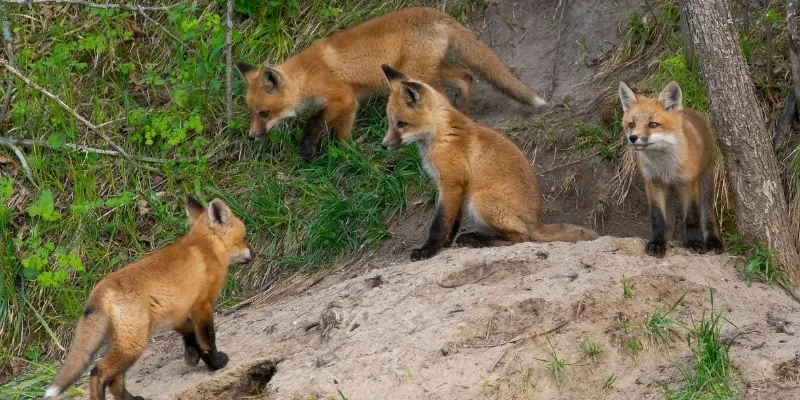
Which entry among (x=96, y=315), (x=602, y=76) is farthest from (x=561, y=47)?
(x=96, y=315)

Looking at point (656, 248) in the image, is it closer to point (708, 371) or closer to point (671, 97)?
point (671, 97)

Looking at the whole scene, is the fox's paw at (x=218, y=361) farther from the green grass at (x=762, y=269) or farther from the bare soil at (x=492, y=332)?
the green grass at (x=762, y=269)

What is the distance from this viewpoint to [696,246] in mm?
6812

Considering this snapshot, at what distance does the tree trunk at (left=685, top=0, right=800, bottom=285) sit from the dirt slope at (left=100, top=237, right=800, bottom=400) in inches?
13.8

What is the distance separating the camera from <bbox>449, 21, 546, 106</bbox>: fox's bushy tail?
29.0 ft

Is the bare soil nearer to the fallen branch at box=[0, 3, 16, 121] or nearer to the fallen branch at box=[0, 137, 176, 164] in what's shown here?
the fallen branch at box=[0, 137, 176, 164]

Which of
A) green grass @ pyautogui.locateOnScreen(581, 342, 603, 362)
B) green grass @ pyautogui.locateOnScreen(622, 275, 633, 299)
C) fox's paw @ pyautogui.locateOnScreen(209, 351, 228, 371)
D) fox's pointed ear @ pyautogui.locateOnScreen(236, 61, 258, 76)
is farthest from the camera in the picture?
fox's pointed ear @ pyautogui.locateOnScreen(236, 61, 258, 76)

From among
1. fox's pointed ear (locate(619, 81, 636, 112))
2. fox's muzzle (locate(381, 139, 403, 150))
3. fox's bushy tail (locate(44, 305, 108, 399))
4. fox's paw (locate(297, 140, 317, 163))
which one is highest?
fox's pointed ear (locate(619, 81, 636, 112))

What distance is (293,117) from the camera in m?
9.36

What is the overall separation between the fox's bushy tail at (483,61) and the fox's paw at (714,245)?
2.41 metres

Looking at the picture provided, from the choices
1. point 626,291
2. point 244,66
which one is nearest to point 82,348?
point 626,291

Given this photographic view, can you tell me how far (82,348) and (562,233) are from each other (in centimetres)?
344

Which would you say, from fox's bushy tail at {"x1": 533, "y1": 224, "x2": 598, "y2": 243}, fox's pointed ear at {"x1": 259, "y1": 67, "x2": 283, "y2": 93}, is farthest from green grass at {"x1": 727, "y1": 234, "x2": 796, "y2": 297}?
fox's pointed ear at {"x1": 259, "y1": 67, "x2": 283, "y2": 93}

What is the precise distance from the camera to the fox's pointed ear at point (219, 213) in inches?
247
